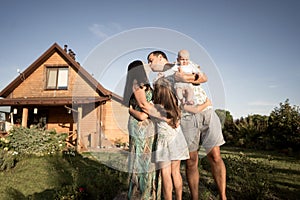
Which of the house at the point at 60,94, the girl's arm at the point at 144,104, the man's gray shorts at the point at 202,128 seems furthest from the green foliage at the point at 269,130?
the house at the point at 60,94

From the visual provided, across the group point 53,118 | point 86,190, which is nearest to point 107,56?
point 86,190

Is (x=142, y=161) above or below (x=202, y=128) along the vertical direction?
below

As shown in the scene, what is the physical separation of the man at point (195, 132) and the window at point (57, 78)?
11678mm

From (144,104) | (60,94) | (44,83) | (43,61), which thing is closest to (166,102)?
(144,104)

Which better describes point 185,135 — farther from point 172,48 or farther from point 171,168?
point 172,48

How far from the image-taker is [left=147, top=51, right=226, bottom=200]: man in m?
2.69

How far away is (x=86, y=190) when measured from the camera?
3.61 metres

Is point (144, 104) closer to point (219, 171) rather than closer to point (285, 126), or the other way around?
point (219, 171)

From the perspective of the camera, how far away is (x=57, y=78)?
45.1 ft

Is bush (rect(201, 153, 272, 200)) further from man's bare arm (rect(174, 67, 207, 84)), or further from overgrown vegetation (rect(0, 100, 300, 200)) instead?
man's bare arm (rect(174, 67, 207, 84))

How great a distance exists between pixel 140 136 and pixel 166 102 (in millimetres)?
484

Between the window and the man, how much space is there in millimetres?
11678

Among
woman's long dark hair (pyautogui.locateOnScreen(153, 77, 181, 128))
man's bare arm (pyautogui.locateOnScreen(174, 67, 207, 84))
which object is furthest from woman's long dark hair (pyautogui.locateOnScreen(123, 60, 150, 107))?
man's bare arm (pyautogui.locateOnScreen(174, 67, 207, 84))

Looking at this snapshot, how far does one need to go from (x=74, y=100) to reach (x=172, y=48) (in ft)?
30.9
